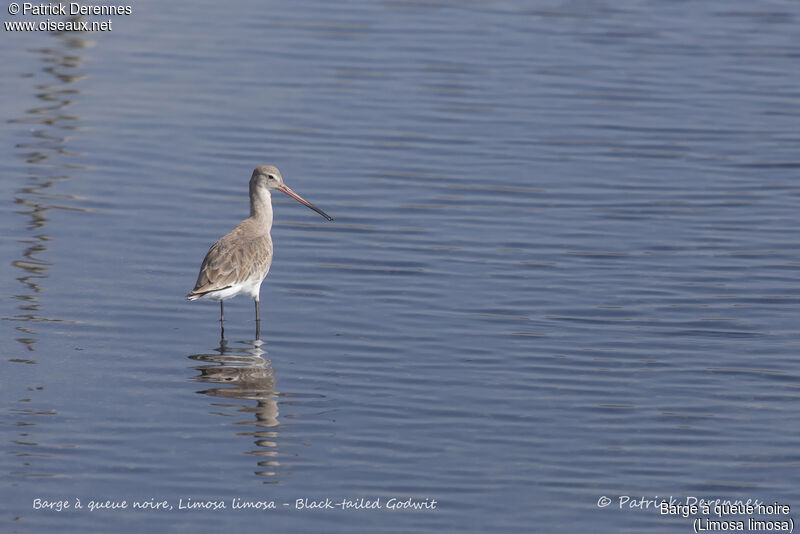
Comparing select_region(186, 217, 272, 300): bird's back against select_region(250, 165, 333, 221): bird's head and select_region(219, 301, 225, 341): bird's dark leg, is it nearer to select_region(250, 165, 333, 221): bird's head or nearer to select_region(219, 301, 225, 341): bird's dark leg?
select_region(219, 301, 225, 341): bird's dark leg

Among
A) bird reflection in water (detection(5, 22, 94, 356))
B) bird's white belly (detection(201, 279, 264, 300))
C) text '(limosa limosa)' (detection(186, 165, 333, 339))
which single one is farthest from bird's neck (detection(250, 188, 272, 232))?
bird reflection in water (detection(5, 22, 94, 356))

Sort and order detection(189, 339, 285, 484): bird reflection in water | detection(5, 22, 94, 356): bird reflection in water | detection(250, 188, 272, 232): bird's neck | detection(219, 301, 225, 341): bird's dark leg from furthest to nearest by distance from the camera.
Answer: detection(250, 188, 272, 232): bird's neck, detection(5, 22, 94, 356): bird reflection in water, detection(219, 301, 225, 341): bird's dark leg, detection(189, 339, 285, 484): bird reflection in water

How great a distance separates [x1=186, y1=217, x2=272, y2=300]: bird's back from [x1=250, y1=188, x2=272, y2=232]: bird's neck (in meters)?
0.42

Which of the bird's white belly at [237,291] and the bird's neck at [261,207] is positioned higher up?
the bird's neck at [261,207]

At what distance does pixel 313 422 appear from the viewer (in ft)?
33.9

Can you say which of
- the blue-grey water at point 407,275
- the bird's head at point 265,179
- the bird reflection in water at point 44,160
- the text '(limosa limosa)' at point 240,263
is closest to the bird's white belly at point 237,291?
the text '(limosa limosa)' at point 240,263

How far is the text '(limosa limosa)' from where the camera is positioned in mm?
12109

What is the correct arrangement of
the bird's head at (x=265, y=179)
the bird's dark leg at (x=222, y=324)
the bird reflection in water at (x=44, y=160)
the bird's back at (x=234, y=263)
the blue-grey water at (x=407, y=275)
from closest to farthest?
the blue-grey water at (x=407, y=275) → the bird's back at (x=234, y=263) → the bird's dark leg at (x=222, y=324) → the bird reflection in water at (x=44, y=160) → the bird's head at (x=265, y=179)

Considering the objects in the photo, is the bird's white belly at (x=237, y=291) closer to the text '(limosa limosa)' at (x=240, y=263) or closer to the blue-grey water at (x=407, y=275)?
the text '(limosa limosa)' at (x=240, y=263)

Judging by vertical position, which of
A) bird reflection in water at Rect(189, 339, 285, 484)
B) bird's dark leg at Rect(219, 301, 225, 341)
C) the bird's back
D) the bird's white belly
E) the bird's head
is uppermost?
the bird's head

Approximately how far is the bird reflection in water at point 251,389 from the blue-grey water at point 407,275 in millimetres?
37

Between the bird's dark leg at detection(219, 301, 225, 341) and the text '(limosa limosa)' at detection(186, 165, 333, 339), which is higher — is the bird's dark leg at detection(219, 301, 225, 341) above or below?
below

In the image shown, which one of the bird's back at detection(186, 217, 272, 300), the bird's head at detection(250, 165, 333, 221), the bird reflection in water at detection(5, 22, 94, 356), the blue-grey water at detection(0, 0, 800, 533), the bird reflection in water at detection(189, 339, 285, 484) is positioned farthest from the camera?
the bird's head at detection(250, 165, 333, 221)

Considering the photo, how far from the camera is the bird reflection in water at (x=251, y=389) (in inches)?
384
